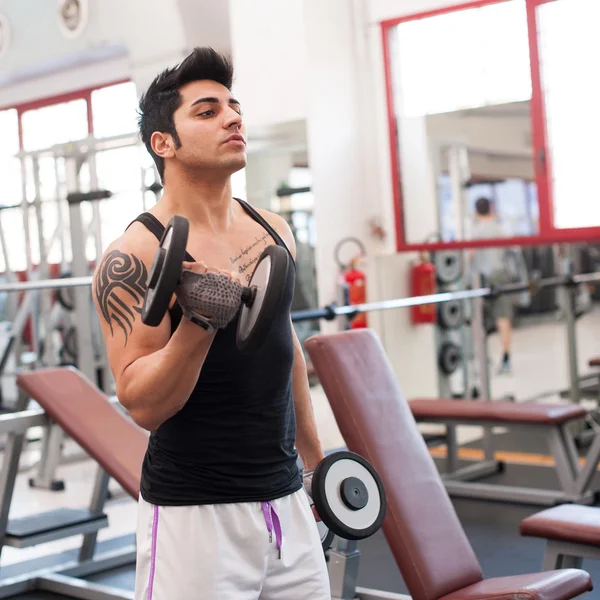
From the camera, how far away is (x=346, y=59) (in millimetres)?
5422

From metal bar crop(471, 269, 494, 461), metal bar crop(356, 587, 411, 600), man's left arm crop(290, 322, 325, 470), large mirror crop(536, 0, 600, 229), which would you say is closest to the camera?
man's left arm crop(290, 322, 325, 470)

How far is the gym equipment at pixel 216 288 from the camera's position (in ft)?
3.53

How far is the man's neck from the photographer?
1.36 m

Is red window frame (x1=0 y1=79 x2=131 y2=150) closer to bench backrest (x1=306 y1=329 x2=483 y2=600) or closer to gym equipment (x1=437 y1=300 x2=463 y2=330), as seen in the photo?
gym equipment (x1=437 y1=300 x2=463 y2=330)

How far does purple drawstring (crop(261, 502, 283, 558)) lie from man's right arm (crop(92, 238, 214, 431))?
0.67 ft

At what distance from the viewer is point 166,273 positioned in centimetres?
107

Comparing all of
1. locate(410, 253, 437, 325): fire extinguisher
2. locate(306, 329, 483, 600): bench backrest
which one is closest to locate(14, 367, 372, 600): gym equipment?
locate(306, 329, 483, 600): bench backrest

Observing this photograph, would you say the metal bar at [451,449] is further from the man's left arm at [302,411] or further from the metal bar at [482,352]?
the man's left arm at [302,411]

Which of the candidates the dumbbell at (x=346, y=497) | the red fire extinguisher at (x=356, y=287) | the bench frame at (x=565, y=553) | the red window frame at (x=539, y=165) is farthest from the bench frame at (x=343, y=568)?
the red window frame at (x=539, y=165)

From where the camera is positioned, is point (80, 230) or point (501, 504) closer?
point (501, 504)

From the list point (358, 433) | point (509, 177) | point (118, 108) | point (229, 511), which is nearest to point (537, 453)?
point (509, 177)

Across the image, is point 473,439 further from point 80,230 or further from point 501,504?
point 80,230

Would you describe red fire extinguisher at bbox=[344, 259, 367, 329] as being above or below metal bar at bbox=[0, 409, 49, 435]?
above

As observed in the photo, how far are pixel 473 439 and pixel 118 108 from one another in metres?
4.05
